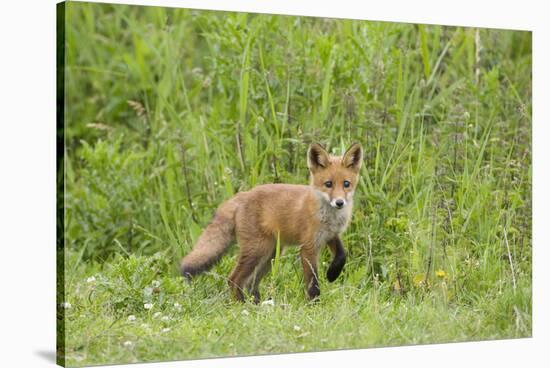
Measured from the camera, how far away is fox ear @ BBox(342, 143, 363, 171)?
7.66 metres

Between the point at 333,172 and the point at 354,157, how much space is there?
238 millimetres

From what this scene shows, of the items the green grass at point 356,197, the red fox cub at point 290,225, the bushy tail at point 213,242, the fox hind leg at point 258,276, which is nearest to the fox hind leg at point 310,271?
the red fox cub at point 290,225

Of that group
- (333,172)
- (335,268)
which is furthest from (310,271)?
(333,172)

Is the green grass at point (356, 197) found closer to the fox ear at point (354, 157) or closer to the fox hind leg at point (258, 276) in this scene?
the fox hind leg at point (258, 276)

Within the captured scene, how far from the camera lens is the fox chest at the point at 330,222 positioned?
7.63m

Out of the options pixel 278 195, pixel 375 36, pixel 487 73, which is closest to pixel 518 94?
pixel 487 73

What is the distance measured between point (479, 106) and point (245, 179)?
2.18m

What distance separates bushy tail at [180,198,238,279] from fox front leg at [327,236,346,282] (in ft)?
2.53

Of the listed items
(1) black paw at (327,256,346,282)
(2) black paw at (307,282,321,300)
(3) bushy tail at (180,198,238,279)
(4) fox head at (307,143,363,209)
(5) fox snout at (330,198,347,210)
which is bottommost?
(2) black paw at (307,282,321,300)

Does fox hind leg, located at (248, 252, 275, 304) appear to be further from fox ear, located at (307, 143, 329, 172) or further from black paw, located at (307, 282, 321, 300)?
fox ear, located at (307, 143, 329, 172)

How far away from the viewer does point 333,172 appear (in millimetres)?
7594

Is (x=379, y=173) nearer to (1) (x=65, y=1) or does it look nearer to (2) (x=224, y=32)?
(2) (x=224, y=32)

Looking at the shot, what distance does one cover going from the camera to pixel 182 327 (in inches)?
282

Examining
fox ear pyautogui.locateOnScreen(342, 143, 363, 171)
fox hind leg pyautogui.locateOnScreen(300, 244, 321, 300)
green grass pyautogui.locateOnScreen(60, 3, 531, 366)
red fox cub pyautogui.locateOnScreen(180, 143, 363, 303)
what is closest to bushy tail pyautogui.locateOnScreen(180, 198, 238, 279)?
red fox cub pyautogui.locateOnScreen(180, 143, 363, 303)
